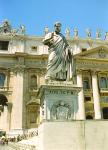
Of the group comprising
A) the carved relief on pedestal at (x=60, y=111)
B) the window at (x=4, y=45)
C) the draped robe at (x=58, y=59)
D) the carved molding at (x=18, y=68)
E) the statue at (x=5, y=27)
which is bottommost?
the carved relief on pedestal at (x=60, y=111)

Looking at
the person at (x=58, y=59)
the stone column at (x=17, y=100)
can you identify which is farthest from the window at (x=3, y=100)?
the person at (x=58, y=59)

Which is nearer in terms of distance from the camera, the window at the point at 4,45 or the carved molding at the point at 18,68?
the carved molding at the point at 18,68

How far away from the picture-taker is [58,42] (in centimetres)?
798

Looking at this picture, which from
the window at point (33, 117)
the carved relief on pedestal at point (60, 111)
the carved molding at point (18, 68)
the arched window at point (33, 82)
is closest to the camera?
the carved relief on pedestal at point (60, 111)

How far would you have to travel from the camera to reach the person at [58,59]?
7676 mm

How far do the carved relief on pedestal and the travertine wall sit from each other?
28 centimetres

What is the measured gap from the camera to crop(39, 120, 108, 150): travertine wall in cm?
649

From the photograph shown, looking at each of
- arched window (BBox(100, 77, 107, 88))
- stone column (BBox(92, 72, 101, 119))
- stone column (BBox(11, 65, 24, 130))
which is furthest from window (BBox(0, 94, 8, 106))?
arched window (BBox(100, 77, 107, 88))

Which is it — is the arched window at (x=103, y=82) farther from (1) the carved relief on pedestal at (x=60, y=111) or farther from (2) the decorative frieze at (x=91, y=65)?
(1) the carved relief on pedestal at (x=60, y=111)

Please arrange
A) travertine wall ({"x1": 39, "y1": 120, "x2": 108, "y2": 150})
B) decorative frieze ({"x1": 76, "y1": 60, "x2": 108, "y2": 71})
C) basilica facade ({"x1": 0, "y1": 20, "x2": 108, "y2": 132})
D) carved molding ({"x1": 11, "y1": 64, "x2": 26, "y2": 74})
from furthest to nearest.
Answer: decorative frieze ({"x1": 76, "y1": 60, "x2": 108, "y2": 71}) < carved molding ({"x1": 11, "y1": 64, "x2": 26, "y2": 74}) < basilica facade ({"x1": 0, "y1": 20, "x2": 108, "y2": 132}) < travertine wall ({"x1": 39, "y1": 120, "x2": 108, "y2": 150})

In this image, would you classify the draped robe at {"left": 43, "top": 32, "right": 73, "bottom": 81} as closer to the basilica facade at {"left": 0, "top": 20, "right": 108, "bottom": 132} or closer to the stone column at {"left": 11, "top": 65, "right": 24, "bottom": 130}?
the basilica facade at {"left": 0, "top": 20, "right": 108, "bottom": 132}

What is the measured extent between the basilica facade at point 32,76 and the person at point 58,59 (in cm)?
2250

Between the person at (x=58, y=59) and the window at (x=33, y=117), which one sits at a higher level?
the person at (x=58, y=59)

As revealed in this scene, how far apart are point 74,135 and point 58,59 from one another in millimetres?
2320
